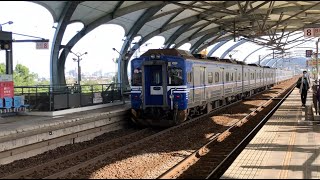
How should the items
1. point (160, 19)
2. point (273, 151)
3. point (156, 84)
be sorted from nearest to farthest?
point (273, 151) < point (156, 84) < point (160, 19)

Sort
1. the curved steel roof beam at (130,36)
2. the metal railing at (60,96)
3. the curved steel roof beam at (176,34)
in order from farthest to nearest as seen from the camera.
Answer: the curved steel roof beam at (176,34) < the curved steel roof beam at (130,36) < the metal railing at (60,96)

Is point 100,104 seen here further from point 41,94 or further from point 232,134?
point 232,134

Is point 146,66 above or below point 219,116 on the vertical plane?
above

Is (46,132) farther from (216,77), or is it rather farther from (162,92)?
(216,77)

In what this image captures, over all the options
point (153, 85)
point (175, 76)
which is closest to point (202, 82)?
point (175, 76)

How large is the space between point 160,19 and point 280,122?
1602cm

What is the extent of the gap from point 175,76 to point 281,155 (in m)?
6.87

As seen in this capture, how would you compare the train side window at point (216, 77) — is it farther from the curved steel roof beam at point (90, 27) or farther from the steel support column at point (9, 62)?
the steel support column at point (9, 62)

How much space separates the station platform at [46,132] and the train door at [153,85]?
69.3 inches

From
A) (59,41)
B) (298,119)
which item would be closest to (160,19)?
(59,41)

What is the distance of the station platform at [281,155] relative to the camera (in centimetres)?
772

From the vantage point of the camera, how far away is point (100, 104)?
20516 mm

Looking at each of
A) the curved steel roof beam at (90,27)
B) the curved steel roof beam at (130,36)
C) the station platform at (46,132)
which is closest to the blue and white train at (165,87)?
the station platform at (46,132)

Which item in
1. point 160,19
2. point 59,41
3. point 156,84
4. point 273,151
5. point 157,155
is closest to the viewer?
point 273,151
